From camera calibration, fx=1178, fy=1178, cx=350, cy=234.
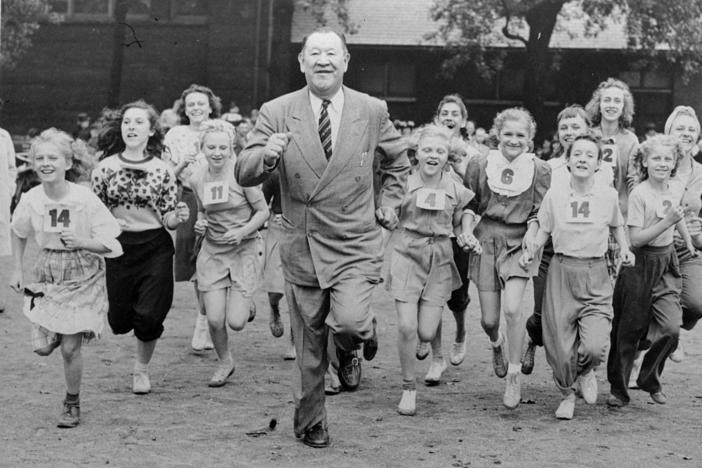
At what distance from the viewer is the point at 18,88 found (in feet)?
114

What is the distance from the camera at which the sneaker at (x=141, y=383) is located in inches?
311

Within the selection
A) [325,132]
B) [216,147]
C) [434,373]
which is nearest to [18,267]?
[216,147]

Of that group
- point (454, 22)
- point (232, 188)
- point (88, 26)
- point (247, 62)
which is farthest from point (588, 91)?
point (232, 188)

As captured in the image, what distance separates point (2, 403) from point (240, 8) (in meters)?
27.6

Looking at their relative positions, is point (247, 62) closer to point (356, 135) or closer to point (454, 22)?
point (454, 22)

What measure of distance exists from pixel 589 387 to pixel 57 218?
3521mm

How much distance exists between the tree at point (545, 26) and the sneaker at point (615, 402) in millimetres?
20581

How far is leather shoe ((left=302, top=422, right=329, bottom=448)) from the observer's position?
6518mm

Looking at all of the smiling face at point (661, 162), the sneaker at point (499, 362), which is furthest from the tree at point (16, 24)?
the smiling face at point (661, 162)

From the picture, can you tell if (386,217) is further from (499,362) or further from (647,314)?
(499,362)

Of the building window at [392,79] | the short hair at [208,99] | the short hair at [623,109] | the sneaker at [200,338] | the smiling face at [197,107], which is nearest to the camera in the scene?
the short hair at [623,109]

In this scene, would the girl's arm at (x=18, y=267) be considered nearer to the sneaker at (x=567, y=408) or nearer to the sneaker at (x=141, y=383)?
the sneaker at (x=141, y=383)

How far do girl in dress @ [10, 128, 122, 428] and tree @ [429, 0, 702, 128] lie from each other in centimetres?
2183

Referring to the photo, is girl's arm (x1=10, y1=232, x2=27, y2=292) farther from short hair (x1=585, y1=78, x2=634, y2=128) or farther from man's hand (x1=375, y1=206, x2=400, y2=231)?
short hair (x1=585, y1=78, x2=634, y2=128)
